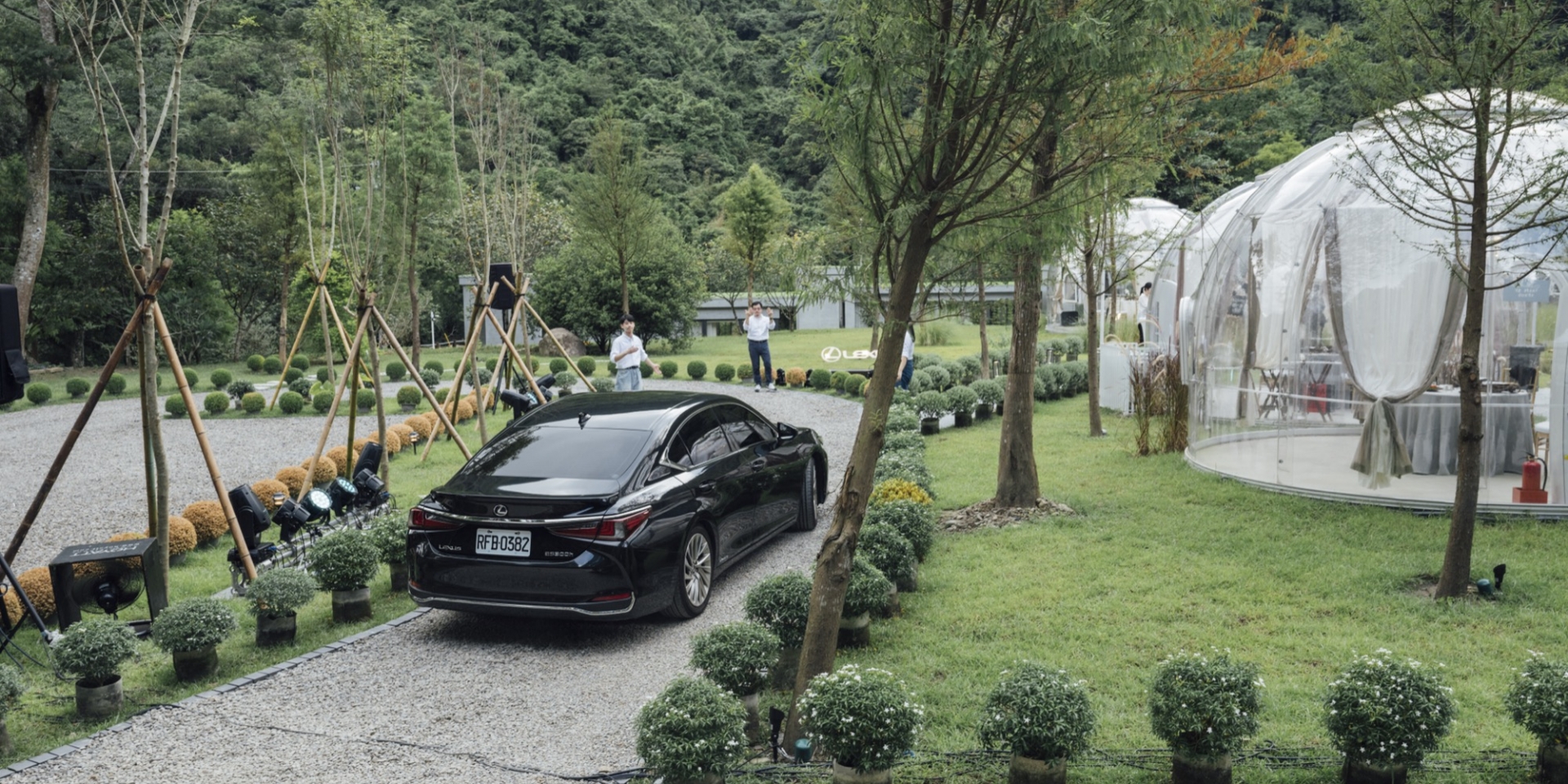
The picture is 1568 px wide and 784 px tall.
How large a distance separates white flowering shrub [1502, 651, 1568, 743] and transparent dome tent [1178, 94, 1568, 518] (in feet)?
18.1

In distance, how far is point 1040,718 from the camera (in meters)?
4.33

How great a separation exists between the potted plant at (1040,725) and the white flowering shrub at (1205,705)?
1.08 ft

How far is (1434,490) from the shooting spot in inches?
412

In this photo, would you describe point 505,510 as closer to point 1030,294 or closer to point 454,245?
point 1030,294

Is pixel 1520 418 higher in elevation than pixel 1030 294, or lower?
lower

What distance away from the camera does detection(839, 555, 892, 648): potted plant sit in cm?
639

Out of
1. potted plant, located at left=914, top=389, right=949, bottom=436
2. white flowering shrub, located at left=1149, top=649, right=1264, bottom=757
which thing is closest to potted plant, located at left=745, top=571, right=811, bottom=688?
white flowering shrub, located at left=1149, top=649, right=1264, bottom=757

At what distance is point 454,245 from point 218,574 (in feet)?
104

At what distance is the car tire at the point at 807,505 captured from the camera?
9.69m

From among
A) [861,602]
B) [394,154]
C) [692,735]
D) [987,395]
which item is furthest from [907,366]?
[692,735]

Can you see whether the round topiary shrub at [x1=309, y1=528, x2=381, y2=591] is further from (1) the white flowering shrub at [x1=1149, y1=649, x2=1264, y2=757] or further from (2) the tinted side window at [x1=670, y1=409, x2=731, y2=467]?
(1) the white flowering shrub at [x1=1149, y1=649, x2=1264, y2=757]

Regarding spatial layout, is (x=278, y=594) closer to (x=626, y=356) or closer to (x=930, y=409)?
(x=626, y=356)

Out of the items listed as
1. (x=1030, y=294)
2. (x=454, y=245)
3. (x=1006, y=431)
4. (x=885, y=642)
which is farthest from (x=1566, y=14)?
(x=454, y=245)

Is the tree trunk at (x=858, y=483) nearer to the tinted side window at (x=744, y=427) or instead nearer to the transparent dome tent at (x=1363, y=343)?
the tinted side window at (x=744, y=427)
